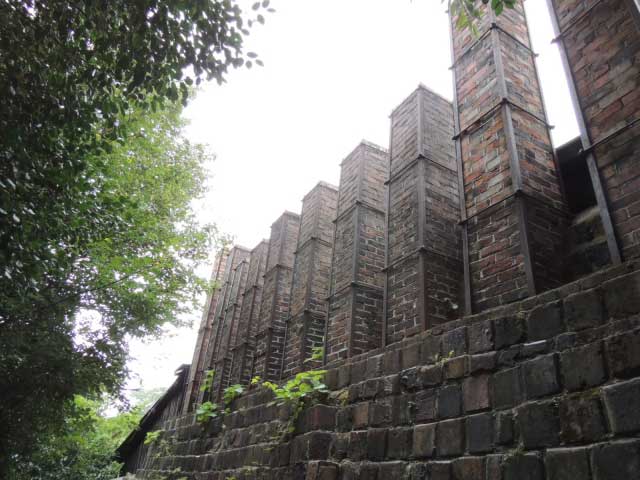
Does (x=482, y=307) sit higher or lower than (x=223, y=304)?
lower

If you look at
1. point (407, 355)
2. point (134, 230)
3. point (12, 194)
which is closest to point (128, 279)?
point (134, 230)

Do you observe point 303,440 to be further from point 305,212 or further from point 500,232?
point 305,212

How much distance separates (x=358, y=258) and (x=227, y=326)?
6.82 meters

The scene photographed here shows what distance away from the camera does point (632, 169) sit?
3424mm

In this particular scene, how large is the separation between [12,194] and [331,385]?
359 cm

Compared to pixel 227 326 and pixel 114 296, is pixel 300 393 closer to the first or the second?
pixel 114 296

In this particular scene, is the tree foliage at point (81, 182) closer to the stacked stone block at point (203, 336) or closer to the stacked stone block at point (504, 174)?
the stacked stone block at point (504, 174)

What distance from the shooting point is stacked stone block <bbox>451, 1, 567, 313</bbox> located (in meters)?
4.11

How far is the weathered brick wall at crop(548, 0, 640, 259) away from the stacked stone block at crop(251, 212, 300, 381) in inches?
264

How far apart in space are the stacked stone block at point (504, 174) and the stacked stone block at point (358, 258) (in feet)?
6.87

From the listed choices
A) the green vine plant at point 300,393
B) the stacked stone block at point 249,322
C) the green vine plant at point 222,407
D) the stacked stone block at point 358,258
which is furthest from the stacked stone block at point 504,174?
the stacked stone block at point 249,322

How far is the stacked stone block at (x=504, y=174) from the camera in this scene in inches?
162

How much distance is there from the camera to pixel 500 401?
9.91 feet

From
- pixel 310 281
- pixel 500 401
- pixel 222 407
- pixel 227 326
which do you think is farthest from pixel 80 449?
pixel 500 401
